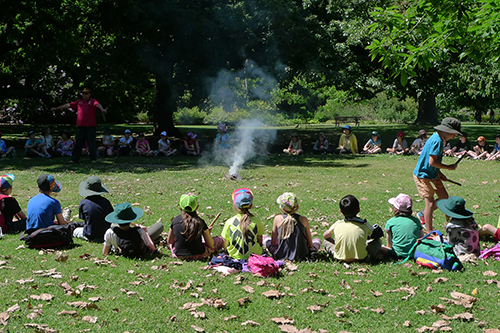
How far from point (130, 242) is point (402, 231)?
3620mm

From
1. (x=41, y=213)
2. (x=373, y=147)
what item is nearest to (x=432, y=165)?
(x=41, y=213)

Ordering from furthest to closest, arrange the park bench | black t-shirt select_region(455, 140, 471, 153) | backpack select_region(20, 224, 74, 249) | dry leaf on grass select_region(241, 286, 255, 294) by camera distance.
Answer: the park bench, black t-shirt select_region(455, 140, 471, 153), backpack select_region(20, 224, 74, 249), dry leaf on grass select_region(241, 286, 255, 294)

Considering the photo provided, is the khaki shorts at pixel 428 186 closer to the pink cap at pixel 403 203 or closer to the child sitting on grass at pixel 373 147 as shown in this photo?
the pink cap at pixel 403 203

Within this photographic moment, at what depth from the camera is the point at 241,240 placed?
6051mm

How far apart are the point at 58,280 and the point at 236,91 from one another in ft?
51.8

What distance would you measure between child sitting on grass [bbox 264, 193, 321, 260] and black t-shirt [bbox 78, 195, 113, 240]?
104 inches

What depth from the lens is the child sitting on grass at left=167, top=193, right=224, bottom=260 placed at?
236 inches

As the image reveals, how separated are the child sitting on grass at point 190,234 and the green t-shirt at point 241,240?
272mm

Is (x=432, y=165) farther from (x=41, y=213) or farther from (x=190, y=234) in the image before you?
(x=41, y=213)

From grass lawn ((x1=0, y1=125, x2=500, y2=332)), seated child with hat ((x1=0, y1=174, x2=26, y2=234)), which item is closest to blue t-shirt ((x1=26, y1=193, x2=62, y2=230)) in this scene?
grass lawn ((x1=0, y1=125, x2=500, y2=332))

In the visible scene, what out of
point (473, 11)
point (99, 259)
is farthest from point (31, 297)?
point (473, 11)

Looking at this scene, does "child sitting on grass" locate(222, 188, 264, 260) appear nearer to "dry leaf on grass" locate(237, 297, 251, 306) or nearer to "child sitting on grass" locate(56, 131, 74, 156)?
"dry leaf on grass" locate(237, 297, 251, 306)

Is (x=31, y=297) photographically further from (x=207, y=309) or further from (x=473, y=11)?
(x=473, y=11)

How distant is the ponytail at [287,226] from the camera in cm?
606
